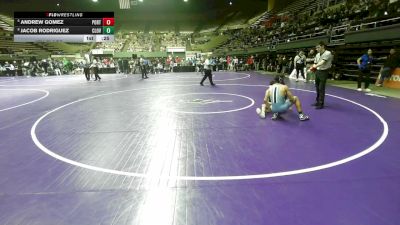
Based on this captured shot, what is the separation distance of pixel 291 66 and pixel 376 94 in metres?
11.9

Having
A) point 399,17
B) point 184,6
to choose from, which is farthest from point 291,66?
point 184,6

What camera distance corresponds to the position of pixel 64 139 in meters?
6.27

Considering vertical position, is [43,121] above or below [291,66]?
Result: below

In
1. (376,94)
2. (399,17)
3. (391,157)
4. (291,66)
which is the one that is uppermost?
(399,17)

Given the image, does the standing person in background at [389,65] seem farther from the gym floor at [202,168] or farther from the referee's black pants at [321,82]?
the referee's black pants at [321,82]

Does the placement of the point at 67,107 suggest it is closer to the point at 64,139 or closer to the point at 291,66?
the point at 64,139

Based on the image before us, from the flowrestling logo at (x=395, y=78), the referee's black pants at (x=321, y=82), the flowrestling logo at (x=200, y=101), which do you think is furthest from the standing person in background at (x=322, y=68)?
the flowrestling logo at (x=395, y=78)
